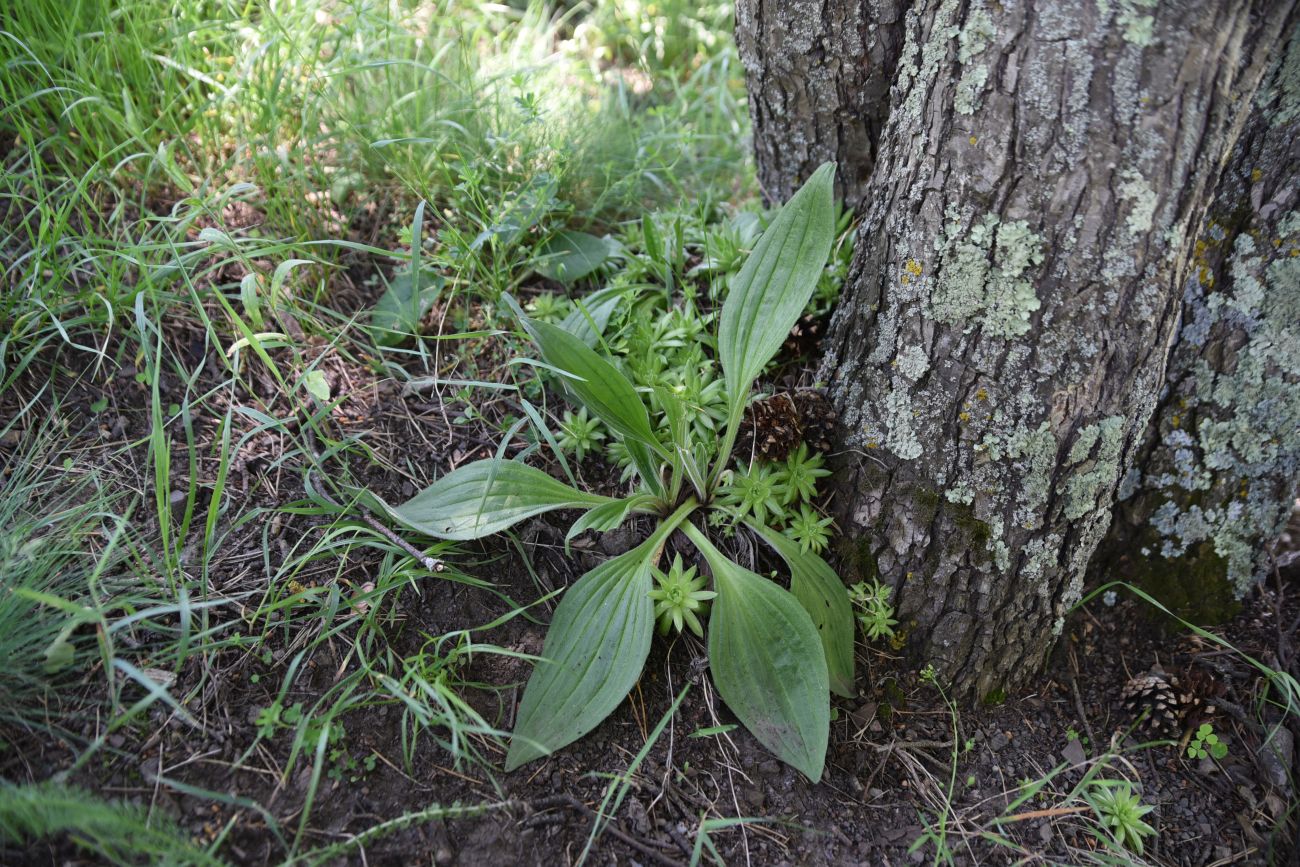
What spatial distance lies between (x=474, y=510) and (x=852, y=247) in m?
1.14

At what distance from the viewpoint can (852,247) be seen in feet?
7.01

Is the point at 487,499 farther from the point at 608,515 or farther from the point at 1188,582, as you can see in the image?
the point at 1188,582

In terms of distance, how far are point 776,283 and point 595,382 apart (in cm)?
48

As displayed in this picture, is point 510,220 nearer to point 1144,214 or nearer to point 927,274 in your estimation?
point 927,274

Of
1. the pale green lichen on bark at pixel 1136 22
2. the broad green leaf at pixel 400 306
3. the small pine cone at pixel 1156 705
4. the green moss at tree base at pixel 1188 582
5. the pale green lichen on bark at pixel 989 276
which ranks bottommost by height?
the small pine cone at pixel 1156 705

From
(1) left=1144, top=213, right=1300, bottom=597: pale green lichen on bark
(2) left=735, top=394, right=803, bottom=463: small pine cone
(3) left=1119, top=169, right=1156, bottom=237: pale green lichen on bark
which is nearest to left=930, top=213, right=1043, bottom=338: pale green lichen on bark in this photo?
(3) left=1119, top=169, right=1156, bottom=237: pale green lichen on bark

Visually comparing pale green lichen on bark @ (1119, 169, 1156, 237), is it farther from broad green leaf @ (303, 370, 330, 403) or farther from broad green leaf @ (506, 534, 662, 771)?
broad green leaf @ (303, 370, 330, 403)

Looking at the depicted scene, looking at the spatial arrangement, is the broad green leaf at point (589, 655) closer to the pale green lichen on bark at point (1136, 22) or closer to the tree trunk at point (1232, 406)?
the tree trunk at point (1232, 406)

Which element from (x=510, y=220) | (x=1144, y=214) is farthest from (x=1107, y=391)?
(x=510, y=220)

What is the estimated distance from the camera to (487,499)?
1.88 meters

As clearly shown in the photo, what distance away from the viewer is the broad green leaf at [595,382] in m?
1.80

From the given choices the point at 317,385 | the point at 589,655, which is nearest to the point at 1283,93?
the point at 589,655

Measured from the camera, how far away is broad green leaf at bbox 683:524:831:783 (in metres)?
1.71

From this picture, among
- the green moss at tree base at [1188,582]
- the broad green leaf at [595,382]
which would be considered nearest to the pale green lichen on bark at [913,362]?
the broad green leaf at [595,382]
